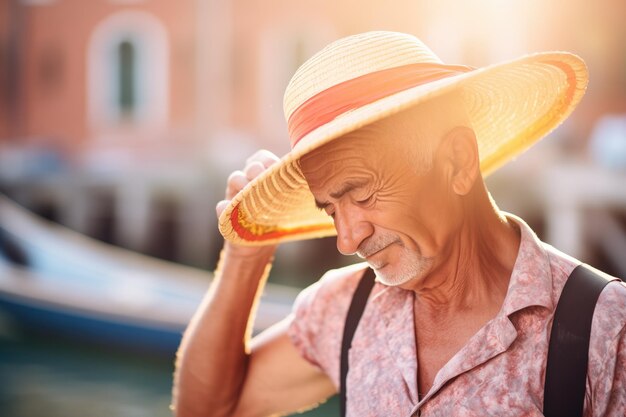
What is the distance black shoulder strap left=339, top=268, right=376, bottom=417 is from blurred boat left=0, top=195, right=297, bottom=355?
3.84m

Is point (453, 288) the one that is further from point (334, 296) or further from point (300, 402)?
point (300, 402)

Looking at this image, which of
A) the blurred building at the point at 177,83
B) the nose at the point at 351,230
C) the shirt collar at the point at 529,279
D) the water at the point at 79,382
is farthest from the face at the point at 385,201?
the blurred building at the point at 177,83

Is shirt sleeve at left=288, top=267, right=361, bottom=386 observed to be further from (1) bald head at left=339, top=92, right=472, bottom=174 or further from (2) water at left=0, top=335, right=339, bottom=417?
(2) water at left=0, top=335, right=339, bottom=417

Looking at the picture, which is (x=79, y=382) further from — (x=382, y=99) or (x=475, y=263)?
(x=382, y=99)

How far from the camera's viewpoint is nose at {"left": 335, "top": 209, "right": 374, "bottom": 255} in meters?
1.15

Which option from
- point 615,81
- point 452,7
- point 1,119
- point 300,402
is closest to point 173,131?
point 1,119

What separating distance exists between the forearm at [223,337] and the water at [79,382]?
3.69 metres

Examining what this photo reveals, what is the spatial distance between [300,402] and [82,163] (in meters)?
15.2

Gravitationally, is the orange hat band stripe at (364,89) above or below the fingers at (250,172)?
above

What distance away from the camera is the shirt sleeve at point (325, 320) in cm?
133

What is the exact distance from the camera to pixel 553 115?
4.50 feet

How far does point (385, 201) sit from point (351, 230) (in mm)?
61

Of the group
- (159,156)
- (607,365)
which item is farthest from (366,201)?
(159,156)

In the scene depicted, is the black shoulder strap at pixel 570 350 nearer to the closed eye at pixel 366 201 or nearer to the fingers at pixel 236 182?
the closed eye at pixel 366 201
